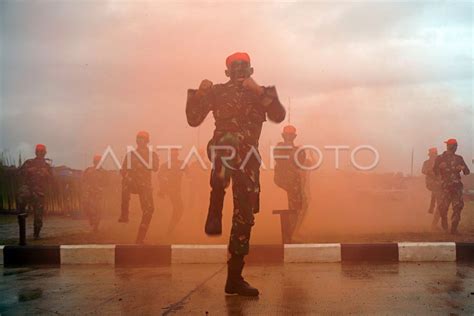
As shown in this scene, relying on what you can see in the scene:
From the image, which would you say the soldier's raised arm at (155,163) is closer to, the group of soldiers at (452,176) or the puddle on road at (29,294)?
the puddle on road at (29,294)

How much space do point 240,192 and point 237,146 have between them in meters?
0.40

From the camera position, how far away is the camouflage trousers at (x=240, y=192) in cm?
482

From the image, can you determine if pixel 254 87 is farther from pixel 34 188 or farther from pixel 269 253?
pixel 34 188

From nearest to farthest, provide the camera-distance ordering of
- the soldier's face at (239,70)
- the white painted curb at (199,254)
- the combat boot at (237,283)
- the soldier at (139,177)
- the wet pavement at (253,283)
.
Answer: the wet pavement at (253,283), the combat boot at (237,283), the soldier's face at (239,70), the white painted curb at (199,254), the soldier at (139,177)

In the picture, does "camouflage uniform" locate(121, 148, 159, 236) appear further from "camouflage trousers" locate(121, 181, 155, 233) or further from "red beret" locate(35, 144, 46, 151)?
"red beret" locate(35, 144, 46, 151)

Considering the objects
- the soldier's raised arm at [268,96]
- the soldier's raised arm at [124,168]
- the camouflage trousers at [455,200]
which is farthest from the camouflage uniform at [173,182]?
the soldier's raised arm at [268,96]

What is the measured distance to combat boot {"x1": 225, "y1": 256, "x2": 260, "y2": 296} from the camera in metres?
4.72

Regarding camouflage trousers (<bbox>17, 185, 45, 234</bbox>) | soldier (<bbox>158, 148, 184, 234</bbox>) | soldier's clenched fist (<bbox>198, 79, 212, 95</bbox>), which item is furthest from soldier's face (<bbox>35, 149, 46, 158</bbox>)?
soldier's clenched fist (<bbox>198, 79, 212, 95</bbox>)

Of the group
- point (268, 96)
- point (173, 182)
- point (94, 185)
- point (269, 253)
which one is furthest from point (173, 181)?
point (268, 96)

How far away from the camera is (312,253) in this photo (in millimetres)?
6855

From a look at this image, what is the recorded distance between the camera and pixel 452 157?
1099 centimetres

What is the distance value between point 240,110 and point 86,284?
7.65 ft

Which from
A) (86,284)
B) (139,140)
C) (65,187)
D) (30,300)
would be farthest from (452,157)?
(65,187)

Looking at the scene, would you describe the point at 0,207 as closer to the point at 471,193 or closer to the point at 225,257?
the point at 225,257
